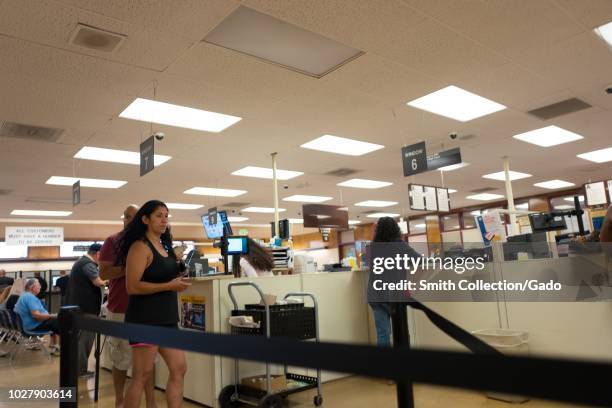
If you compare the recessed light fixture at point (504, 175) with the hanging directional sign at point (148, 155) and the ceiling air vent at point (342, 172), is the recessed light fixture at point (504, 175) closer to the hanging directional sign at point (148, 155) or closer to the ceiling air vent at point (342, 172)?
the ceiling air vent at point (342, 172)

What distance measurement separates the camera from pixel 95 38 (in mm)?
3539

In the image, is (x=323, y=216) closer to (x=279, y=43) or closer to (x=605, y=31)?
(x=279, y=43)

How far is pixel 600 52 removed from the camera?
14.1ft

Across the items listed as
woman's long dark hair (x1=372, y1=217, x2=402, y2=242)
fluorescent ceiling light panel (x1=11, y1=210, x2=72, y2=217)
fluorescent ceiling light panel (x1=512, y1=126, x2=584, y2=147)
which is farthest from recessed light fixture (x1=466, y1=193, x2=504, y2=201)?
fluorescent ceiling light panel (x1=11, y1=210, x2=72, y2=217)

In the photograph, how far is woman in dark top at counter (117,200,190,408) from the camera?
2439 mm

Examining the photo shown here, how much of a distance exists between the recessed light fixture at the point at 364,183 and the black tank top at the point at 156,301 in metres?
7.28

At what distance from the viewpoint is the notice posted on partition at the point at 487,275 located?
11.5 ft

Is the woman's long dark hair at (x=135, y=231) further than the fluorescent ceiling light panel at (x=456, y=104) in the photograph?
No

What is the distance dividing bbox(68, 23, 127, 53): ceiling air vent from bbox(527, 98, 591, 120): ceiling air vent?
4.97 m

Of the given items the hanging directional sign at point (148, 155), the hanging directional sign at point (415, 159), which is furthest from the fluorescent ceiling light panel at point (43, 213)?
the hanging directional sign at point (415, 159)

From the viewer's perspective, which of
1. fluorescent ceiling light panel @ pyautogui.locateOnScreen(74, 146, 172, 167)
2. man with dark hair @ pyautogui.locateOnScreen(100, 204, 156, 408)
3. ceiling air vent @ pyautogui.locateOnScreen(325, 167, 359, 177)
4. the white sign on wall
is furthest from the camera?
the white sign on wall

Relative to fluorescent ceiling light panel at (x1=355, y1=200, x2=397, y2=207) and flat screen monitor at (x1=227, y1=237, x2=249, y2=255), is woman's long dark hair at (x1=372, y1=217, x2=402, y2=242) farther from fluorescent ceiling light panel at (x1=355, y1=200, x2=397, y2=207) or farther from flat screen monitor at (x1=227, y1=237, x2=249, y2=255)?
fluorescent ceiling light panel at (x1=355, y1=200, x2=397, y2=207)

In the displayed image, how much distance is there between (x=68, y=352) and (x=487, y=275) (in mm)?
3547

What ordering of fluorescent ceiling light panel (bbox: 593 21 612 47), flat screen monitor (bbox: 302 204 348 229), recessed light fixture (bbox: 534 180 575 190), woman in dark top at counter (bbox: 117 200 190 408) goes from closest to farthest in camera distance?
1. woman in dark top at counter (bbox: 117 200 190 408)
2. fluorescent ceiling light panel (bbox: 593 21 612 47)
3. flat screen monitor (bbox: 302 204 348 229)
4. recessed light fixture (bbox: 534 180 575 190)
